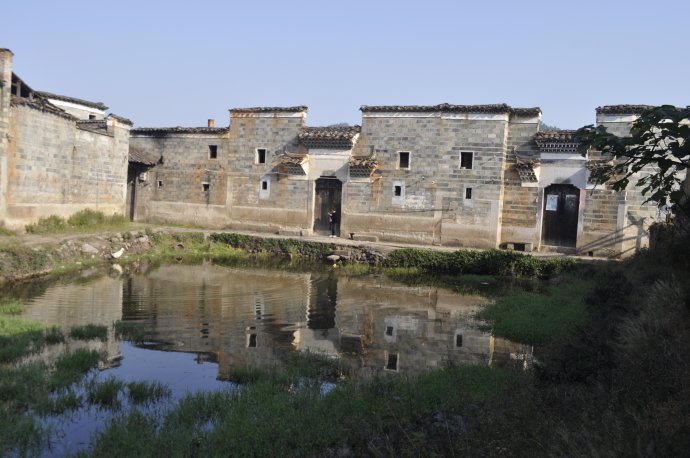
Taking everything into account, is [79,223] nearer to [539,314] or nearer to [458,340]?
[458,340]

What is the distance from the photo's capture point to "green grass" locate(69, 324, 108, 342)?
8.59 m

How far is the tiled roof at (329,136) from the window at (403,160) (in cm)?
204

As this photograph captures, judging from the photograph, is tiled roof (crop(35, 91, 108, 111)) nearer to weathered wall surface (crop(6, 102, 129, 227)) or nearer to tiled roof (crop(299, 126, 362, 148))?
weathered wall surface (crop(6, 102, 129, 227))

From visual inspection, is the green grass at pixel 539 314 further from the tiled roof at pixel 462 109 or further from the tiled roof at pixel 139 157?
the tiled roof at pixel 139 157

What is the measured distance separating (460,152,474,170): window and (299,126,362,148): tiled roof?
435 cm

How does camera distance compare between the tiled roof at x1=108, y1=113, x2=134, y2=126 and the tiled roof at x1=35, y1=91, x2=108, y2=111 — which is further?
the tiled roof at x1=35, y1=91, x2=108, y2=111

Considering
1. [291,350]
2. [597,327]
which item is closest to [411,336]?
[291,350]

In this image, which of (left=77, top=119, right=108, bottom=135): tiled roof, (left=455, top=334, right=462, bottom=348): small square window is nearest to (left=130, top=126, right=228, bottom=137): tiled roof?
(left=77, top=119, right=108, bottom=135): tiled roof

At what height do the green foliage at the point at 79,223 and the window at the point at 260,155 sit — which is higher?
the window at the point at 260,155

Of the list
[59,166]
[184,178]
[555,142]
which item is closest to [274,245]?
[184,178]

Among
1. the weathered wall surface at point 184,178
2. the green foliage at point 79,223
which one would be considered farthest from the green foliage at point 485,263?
the green foliage at point 79,223

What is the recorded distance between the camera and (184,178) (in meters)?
25.0

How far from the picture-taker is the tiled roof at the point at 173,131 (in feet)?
80.3

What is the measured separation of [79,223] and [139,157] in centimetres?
583
